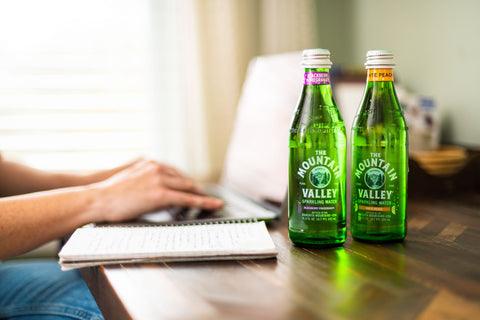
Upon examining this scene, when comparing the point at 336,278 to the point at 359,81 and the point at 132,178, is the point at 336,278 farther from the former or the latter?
the point at 359,81

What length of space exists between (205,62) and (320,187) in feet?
5.06

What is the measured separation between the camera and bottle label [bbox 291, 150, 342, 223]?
2.04 feet

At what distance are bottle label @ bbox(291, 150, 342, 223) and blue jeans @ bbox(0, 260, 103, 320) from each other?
430 millimetres

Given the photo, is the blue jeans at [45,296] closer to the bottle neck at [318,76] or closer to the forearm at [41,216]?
the forearm at [41,216]

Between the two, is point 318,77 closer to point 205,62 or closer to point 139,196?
point 139,196

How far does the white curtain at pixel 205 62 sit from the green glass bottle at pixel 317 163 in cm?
143

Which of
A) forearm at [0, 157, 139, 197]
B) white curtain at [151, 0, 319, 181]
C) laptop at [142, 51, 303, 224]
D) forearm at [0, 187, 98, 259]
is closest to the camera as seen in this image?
forearm at [0, 187, 98, 259]

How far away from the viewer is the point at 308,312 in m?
0.45

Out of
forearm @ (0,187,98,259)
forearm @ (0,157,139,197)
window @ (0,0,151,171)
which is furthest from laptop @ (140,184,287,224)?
window @ (0,0,151,171)

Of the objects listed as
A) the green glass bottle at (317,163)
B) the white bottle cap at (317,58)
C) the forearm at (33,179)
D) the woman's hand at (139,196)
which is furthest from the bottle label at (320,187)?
the forearm at (33,179)

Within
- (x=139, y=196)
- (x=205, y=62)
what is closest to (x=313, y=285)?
(x=139, y=196)

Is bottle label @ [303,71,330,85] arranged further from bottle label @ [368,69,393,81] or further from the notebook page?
the notebook page

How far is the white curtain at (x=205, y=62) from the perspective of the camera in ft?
6.56

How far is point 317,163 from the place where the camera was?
0.63 metres
